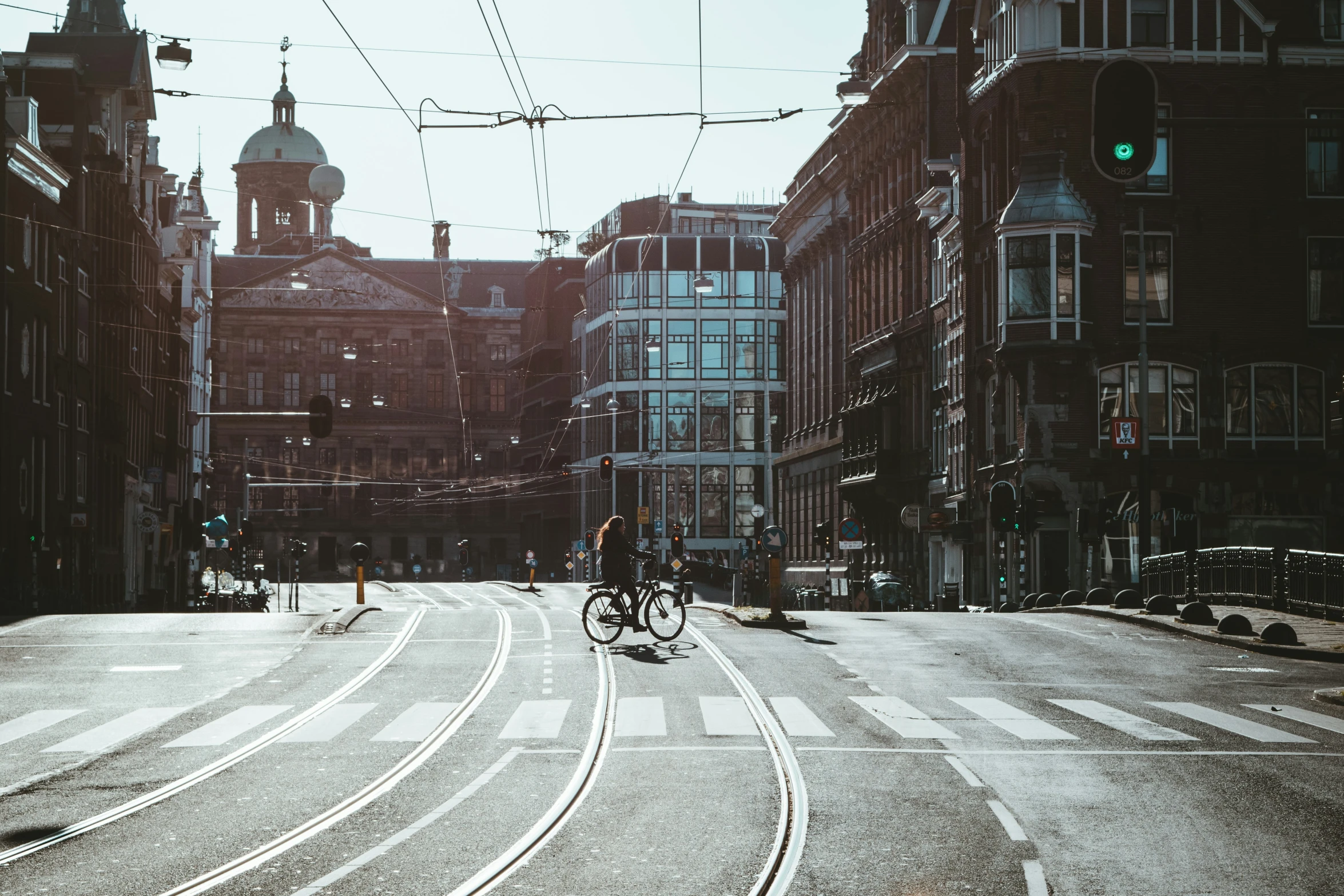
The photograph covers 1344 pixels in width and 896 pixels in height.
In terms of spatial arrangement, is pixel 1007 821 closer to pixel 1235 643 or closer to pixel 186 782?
pixel 186 782

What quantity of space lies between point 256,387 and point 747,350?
45702 millimetres

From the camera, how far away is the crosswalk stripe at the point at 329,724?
16.7m

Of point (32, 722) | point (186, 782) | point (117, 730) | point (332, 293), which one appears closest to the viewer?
point (186, 782)

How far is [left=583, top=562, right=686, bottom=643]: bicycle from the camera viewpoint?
28172 millimetres

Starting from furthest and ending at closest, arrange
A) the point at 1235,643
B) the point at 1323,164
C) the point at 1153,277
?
the point at 1323,164
the point at 1153,277
the point at 1235,643

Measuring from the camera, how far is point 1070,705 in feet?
62.5

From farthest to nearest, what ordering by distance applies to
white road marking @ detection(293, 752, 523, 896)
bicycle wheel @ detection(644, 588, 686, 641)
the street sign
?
the street sign → bicycle wheel @ detection(644, 588, 686, 641) → white road marking @ detection(293, 752, 523, 896)

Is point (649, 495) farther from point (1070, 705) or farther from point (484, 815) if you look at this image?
point (484, 815)

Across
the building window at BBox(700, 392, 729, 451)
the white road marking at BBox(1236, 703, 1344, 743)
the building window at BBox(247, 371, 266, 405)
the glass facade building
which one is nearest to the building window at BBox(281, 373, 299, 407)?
the building window at BBox(247, 371, 266, 405)

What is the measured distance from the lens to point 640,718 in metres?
18.1

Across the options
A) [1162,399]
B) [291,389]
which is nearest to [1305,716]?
[1162,399]

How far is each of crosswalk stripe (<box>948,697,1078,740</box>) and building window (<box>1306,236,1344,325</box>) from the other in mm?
34410

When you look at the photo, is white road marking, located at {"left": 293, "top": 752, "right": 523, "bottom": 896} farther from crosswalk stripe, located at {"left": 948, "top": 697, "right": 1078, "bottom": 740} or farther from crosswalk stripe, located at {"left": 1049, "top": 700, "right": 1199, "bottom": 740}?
crosswalk stripe, located at {"left": 1049, "top": 700, "right": 1199, "bottom": 740}

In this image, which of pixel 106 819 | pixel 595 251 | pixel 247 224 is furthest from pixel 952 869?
pixel 247 224
